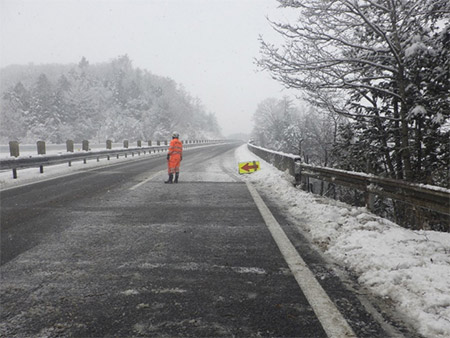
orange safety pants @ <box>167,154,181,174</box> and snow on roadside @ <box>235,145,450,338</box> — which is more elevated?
orange safety pants @ <box>167,154,181,174</box>

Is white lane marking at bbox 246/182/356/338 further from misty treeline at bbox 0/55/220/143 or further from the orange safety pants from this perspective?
misty treeline at bbox 0/55/220/143

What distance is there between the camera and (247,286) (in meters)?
2.80

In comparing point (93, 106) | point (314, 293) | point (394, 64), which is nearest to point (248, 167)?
point (394, 64)

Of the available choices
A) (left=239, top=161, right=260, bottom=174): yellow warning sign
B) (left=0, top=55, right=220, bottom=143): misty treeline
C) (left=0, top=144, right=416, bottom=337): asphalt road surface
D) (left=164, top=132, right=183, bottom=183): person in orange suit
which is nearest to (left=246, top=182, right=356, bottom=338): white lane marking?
(left=0, top=144, right=416, bottom=337): asphalt road surface

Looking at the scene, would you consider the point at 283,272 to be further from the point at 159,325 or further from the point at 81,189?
the point at 81,189

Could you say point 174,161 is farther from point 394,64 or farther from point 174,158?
point 394,64

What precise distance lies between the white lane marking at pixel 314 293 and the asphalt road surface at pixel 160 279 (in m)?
0.02

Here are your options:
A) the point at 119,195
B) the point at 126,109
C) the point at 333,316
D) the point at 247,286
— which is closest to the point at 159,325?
the point at 247,286

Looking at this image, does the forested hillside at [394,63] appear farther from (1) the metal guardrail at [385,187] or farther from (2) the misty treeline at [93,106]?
(2) the misty treeline at [93,106]

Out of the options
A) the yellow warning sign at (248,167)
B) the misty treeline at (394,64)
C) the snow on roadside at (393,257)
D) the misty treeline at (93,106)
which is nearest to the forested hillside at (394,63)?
the misty treeline at (394,64)

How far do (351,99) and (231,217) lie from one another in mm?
5878

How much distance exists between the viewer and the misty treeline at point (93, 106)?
209 ft

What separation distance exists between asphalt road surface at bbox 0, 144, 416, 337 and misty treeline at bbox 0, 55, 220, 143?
66049mm

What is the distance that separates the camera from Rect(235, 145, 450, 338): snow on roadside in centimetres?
239
